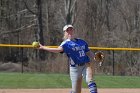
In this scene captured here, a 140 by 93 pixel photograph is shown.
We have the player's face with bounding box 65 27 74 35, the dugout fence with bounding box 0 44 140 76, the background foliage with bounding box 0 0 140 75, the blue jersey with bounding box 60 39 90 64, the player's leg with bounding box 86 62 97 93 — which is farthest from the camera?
the background foliage with bounding box 0 0 140 75

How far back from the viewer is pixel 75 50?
29.9ft

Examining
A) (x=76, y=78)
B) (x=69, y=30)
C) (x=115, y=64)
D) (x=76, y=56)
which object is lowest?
(x=115, y=64)

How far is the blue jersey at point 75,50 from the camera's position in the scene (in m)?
9.14

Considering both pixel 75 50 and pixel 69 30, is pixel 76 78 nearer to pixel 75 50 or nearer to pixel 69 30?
pixel 75 50

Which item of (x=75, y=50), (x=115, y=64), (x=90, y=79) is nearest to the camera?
(x=90, y=79)

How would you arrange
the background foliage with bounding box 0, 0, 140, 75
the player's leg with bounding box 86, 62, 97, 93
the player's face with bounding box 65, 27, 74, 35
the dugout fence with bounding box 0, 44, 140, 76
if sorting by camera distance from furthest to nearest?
the background foliage with bounding box 0, 0, 140, 75
the dugout fence with bounding box 0, 44, 140, 76
the player's face with bounding box 65, 27, 74, 35
the player's leg with bounding box 86, 62, 97, 93

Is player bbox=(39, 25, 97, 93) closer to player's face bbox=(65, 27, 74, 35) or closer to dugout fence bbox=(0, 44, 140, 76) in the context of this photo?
player's face bbox=(65, 27, 74, 35)

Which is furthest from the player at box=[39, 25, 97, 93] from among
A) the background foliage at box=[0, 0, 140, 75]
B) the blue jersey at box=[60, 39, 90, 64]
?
the background foliage at box=[0, 0, 140, 75]

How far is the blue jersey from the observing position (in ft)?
30.0

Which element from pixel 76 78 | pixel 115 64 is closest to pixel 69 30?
pixel 76 78

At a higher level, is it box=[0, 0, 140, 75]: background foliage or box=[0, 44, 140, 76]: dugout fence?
box=[0, 0, 140, 75]: background foliage

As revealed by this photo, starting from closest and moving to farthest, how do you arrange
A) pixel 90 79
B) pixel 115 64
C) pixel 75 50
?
pixel 90 79
pixel 75 50
pixel 115 64

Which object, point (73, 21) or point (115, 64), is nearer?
point (115, 64)

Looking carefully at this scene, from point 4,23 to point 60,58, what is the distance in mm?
20588
